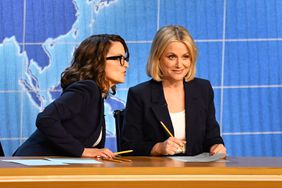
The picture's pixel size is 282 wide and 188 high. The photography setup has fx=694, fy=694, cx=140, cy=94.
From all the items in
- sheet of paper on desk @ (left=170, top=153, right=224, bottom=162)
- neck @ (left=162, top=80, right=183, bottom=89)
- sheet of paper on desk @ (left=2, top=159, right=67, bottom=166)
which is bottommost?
sheet of paper on desk @ (left=170, top=153, right=224, bottom=162)

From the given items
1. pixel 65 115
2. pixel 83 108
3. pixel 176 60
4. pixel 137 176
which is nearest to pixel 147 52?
pixel 176 60

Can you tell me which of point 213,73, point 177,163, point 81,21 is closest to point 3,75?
point 81,21

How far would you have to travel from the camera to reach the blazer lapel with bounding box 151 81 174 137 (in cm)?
349

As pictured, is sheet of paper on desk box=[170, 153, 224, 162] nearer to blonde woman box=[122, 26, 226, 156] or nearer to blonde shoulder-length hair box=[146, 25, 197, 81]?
blonde woman box=[122, 26, 226, 156]

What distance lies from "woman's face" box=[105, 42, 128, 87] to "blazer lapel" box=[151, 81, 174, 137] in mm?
211

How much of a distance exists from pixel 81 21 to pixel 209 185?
2.91m

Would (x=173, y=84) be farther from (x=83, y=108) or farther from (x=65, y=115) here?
(x=65, y=115)

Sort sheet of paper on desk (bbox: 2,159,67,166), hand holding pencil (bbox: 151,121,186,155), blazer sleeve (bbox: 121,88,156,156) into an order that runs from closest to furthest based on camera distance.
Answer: sheet of paper on desk (bbox: 2,159,67,166), hand holding pencil (bbox: 151,121,186,155), blazer sleeve (bbox: 121,88,156,156)

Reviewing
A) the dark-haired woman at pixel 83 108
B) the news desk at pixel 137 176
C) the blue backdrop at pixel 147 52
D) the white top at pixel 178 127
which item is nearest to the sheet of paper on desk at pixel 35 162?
the news desk at pixel 137 176

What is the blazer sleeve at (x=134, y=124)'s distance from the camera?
3.55m

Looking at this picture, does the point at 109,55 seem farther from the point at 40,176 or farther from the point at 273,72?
the point at 273,72

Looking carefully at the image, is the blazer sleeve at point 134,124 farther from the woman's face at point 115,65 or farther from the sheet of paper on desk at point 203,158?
the sheet of paper on desk at point 203,158

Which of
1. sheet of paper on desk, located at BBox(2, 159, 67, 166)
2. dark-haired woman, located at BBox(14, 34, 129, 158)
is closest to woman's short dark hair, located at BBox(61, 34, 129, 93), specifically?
dark-haired woman, located at BBox(14, 34, 129, 158)

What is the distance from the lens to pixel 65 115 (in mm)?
3156
